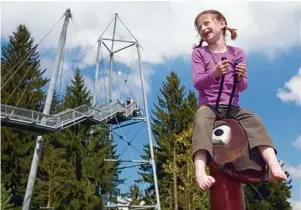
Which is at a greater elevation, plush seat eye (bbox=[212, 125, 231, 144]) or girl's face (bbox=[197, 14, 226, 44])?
girl's face (bbox=[197, 14, 226, 44])

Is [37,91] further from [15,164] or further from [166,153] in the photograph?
[166,153]

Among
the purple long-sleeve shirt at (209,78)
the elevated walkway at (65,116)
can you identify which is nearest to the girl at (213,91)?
the purple long-sleeve shirt at (209,78)

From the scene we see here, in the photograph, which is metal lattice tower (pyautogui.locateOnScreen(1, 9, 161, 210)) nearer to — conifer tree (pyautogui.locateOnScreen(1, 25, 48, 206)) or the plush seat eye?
conifer tree (pyautogui.locateOnScreen(1, 25, 48, 206))

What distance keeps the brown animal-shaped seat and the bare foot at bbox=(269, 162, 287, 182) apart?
8cm

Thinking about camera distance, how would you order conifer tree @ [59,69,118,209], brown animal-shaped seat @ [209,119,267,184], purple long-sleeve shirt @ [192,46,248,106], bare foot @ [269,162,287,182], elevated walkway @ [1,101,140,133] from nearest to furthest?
bare foot @ [269,162,287,182], brown animal-shaped seat @ [209,119,267,184], purple long-sleeve shirt @ [192,46,248,106], elevated walkway @ [1,101,140,133], conifer tree @ [59,69,118,209]

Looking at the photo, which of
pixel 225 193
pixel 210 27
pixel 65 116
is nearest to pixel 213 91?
pixel 210 27

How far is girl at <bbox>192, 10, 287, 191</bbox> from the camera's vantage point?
96.0 inches

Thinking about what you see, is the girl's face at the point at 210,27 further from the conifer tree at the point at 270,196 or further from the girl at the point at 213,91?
the conifer tree at the point at 270,196

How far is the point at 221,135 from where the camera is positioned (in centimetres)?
253

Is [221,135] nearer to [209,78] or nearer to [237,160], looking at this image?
[237,160]

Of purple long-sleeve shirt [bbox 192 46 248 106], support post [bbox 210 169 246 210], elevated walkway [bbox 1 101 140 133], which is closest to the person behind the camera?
support post [bbox 210 169 246 210]

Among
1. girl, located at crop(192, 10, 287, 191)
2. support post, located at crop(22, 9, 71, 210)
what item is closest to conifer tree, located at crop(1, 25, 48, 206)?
support post, located at crop(22, 9, 71, 210)

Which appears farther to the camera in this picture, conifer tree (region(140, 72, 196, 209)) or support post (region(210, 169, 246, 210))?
conifer tree (region(140, 72, 196, 209))

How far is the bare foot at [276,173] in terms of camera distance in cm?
234
